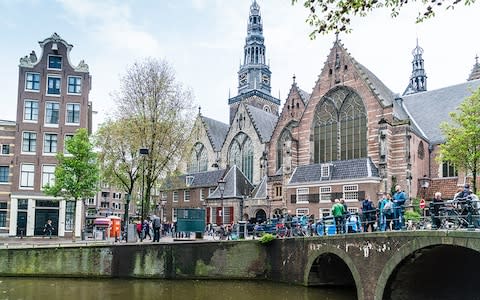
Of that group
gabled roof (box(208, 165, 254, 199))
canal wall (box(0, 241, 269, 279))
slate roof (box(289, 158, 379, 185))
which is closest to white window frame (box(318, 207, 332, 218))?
slate roof (box(289, 158, 379, 185))

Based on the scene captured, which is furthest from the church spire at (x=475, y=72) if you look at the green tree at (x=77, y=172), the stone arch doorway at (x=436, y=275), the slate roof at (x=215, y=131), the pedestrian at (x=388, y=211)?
the green tree at (x=77, y=172)

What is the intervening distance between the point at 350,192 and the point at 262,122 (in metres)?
22.0

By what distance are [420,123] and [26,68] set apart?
3546 cm

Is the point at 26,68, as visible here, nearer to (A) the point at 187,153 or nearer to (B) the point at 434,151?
(A) the point at 187,153

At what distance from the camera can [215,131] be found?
6259 centimetres

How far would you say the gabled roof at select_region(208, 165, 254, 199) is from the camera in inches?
1969

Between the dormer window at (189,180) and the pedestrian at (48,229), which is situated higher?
the dormer window at (189,180)

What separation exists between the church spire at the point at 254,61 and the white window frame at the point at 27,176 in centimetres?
4718

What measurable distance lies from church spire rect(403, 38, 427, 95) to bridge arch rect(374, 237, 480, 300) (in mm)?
51514

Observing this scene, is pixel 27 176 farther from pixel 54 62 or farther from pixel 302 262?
pixel 302 262

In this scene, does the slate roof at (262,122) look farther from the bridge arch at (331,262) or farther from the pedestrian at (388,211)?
the pedestrian at (388,211)

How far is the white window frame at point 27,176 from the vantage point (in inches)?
1494

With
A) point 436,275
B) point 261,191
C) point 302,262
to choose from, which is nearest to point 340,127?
point 261,191

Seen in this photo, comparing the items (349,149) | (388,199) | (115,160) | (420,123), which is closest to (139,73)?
(115,160)
